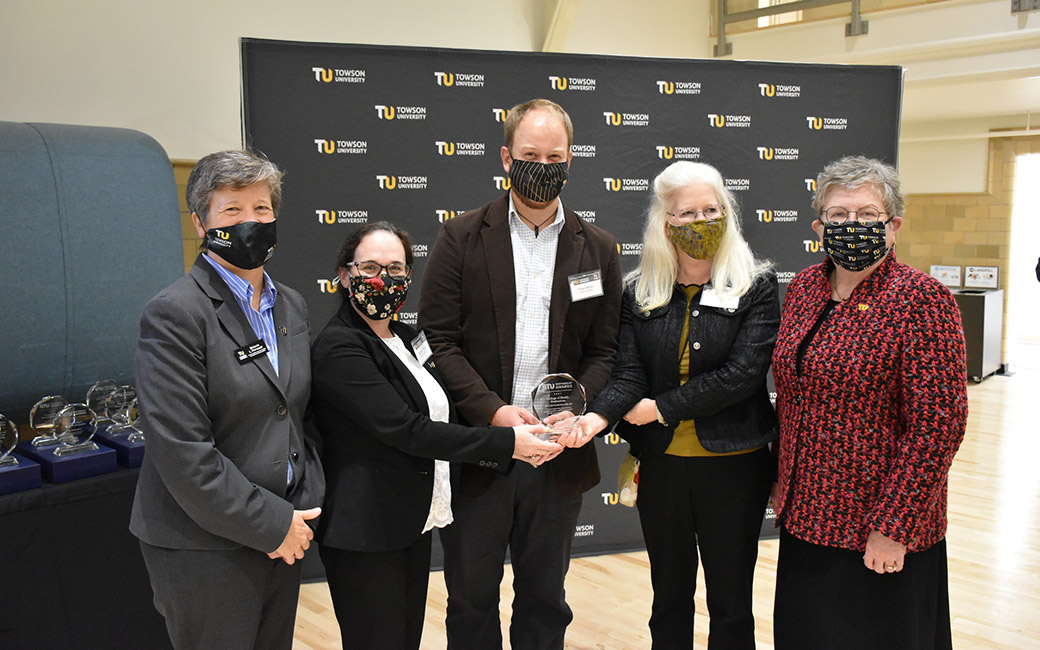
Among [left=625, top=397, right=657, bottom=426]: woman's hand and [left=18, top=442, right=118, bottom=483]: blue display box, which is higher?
[left=625, top=397, right=657, bottom=426]: woman's hand

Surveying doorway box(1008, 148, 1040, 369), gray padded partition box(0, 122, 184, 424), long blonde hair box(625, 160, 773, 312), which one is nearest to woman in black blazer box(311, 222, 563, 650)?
long blonde hair box(625, 160, 773, 312)

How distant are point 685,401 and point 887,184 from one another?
78cm

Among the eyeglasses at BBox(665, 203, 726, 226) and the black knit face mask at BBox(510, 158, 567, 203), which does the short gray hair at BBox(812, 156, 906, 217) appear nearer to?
the eyeglasses at BBox(665, 203, 726, 226)

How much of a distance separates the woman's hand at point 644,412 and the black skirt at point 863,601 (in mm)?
504

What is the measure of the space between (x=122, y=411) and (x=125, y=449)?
0.24 m

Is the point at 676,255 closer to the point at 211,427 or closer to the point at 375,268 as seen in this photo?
the point at 375,268

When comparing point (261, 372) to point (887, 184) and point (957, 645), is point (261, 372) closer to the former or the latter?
point (887, 184)

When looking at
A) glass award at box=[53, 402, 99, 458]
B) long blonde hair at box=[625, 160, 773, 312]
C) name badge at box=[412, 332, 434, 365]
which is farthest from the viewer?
glass award at box=[53, 402, 99, 458]

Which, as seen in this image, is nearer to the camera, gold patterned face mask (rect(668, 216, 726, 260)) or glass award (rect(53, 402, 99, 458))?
gold patterned face mask (rect(668, 216, 726, 260))

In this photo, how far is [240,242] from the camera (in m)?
1.76

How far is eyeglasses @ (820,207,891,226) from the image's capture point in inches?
76.4

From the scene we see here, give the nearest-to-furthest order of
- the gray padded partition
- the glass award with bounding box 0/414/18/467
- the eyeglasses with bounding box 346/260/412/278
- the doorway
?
1. the eyeglasses with bounding box 346/260/412/278
2. the glass award with bounding box 0/414/18/467
3. the gray padded partition
4. the doorway

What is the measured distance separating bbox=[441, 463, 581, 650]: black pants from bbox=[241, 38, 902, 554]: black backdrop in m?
1.77

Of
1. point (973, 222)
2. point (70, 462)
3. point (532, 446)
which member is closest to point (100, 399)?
point (70, 462)
